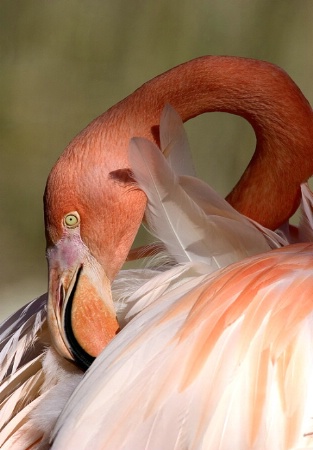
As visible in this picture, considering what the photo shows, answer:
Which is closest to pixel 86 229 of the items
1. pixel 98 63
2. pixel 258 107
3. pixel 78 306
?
pixel 78 306

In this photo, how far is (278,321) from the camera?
42.7 inches

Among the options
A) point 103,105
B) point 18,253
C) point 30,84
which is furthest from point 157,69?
point 18,253

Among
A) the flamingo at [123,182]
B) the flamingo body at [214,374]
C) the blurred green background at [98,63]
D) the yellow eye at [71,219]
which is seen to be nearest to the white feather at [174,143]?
the flamingo at [123,182]

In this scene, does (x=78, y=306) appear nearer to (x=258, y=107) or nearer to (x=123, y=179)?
(x=123, y=179)

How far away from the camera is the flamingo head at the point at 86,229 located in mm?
1407

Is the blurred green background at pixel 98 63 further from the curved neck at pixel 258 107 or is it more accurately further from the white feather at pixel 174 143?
the white feather at pixel 174 143

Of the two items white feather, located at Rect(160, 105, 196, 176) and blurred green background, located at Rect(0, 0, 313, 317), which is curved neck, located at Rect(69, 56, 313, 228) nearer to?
white feather, located at Rect(160, 105, 196, 176)

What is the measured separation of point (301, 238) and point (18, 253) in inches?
79.3

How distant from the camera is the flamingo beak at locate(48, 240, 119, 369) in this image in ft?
4.46

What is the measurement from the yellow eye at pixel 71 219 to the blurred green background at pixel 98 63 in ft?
6.10

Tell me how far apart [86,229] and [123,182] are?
11cm

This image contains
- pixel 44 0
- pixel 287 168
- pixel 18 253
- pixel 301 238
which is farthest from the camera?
pixel 44 0

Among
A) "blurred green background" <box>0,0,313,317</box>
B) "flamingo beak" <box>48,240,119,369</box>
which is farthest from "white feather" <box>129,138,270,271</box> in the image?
"blurred green background" <box>0,0,313,317</box>

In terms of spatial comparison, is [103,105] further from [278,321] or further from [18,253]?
[278,321]
